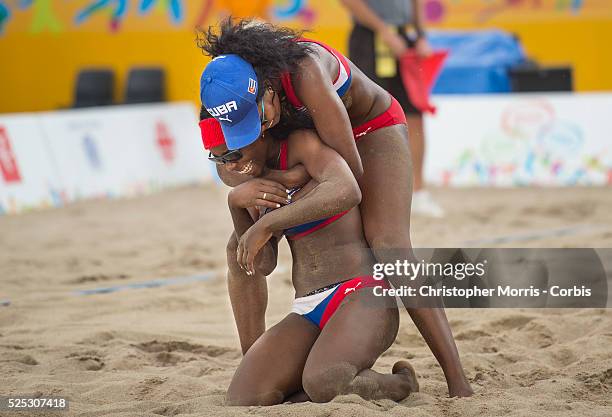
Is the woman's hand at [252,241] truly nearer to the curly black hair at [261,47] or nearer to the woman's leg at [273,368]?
the woman's leg at [273,368]

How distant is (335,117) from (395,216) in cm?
49

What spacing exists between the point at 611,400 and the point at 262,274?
53.3 inches

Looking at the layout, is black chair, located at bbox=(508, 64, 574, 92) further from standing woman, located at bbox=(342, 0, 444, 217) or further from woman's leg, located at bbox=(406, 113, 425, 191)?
woman's leg, located at bbox=(406, 113, 425, 191)

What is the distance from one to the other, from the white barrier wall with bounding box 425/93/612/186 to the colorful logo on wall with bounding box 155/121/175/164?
9.38ft

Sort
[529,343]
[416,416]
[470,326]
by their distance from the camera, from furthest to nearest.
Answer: [470,326], [529,343], [416,416]

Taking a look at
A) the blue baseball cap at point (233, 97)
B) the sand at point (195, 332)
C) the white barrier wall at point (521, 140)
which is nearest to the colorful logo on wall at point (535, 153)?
the white barrier wall at point (521, 140)

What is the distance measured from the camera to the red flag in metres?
7.06

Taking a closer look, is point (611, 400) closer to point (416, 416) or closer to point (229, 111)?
point (416, 416)

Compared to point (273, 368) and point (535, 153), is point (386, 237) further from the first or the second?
point (535, 153)

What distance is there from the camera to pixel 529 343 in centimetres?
419

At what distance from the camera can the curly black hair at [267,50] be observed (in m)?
3.33

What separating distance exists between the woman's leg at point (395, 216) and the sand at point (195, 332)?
0.56 feet

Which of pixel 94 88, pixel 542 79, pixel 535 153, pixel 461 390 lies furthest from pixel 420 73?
pixel 94 88

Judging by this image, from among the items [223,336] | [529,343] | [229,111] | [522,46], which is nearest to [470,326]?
[529,343]
